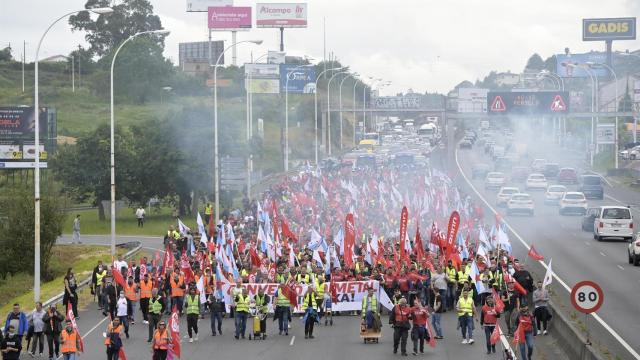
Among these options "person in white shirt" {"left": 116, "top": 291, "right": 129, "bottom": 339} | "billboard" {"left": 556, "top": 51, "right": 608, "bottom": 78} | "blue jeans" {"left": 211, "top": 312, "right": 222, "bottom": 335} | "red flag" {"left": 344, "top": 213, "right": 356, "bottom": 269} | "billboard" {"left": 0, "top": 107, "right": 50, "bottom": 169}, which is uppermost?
"billboard" {"left": 556, "top": 51, "right": 608, "bottom": 78}

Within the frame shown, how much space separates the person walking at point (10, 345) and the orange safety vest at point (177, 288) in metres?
7.39

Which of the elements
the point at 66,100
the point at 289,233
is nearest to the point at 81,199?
the point at 289,233

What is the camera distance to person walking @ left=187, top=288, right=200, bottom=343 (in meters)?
27.2

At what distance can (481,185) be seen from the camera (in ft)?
276

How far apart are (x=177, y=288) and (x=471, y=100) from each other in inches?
2643

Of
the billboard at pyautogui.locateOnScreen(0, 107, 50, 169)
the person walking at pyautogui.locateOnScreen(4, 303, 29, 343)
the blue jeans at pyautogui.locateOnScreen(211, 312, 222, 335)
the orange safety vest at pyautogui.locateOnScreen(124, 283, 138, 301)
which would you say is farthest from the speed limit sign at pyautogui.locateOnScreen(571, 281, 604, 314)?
the billboard at pyautogui.locateOnScreen(0, 107, 50, 169)

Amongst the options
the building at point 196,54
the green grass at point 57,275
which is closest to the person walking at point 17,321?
the green grass at point 57,275

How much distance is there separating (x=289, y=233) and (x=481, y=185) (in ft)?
158

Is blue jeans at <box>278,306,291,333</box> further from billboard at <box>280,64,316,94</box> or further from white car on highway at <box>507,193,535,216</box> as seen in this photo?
billboard at <box>280,64,316,94</box>

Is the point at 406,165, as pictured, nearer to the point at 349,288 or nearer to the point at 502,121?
the point at 349,288

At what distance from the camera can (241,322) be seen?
2778cm

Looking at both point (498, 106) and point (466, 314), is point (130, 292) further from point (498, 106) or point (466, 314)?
point (498, 106)

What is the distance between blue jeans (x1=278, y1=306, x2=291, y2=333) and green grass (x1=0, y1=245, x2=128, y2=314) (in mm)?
9520

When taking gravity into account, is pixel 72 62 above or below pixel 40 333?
above
